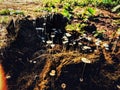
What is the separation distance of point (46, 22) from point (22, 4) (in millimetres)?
1339

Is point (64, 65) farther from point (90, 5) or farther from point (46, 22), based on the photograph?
point (90, 5)

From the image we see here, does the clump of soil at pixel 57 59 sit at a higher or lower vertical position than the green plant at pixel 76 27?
lower

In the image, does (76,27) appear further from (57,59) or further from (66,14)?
(57,59)

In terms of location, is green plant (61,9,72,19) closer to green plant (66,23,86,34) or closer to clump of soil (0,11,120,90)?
green plant (66,23,86,34)

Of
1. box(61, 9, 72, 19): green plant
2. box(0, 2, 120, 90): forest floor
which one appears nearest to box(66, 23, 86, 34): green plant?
box(0, 2, 120, 90): forest floor

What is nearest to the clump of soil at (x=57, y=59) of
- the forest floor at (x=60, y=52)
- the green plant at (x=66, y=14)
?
the forest floor at (x=60, y=52)

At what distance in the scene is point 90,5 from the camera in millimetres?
5523

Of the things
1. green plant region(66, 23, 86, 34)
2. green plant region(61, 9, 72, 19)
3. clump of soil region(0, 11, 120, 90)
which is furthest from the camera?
green plant region(61, 9, 72, 19)

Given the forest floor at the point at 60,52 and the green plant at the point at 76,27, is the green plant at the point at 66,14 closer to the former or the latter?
the forest floor at the point at 60,52

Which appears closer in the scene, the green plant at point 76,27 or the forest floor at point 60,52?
the forest floor at point 60,52

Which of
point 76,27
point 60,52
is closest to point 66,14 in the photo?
point 76,27

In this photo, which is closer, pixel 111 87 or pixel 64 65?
pixel 111 87

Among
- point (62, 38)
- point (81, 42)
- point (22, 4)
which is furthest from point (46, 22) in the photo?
point (22, 4)

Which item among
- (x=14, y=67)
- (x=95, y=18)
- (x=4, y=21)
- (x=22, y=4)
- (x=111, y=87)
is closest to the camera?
(x=111, y=87)
